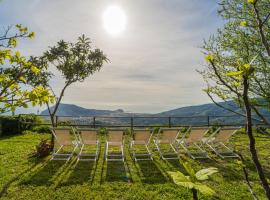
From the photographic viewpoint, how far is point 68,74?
51.3ft

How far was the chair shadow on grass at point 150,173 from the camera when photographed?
6965mm

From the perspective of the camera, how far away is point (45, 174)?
7.44 metres

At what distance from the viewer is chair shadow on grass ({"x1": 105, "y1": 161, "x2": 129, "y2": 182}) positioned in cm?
707

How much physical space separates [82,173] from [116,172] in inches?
35.7

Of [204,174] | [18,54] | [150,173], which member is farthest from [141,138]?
[204,174]

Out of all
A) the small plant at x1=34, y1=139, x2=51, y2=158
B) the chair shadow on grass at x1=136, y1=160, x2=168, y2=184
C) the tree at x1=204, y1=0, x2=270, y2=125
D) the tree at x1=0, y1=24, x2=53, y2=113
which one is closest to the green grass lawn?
the chair shadow on grass at x1=136, y1=160, x2=168, y2=184

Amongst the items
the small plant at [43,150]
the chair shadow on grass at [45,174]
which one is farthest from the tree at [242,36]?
the small plant at [43,150]

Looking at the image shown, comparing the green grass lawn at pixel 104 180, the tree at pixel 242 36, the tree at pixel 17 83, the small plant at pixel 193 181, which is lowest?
the green grass lawn at pixel 104 180

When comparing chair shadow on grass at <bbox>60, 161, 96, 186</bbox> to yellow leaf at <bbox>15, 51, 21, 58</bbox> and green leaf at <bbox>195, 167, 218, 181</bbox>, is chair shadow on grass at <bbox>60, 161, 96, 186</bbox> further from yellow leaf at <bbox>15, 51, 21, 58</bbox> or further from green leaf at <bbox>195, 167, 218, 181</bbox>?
green leaf at <bbox>195, 167, 218, 181</bbox>

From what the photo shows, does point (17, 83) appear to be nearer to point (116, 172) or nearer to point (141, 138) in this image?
point (116, 172)

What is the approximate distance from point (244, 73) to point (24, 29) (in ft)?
8.70

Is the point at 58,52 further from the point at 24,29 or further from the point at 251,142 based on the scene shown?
the point at 251,142

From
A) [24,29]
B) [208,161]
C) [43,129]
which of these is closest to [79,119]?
[43,129]

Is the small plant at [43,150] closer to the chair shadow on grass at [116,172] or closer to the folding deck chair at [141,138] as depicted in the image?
the chair shadow on grass at [116,172]
